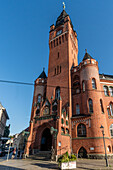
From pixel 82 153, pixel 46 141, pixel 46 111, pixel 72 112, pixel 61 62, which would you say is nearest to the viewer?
pixel 82 153

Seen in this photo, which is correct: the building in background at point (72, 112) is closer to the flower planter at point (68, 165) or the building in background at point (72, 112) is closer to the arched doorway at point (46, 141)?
the arched doorway at point (46, 141)

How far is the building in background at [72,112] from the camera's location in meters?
19.8

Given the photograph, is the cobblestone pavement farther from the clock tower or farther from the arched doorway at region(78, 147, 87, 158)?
the clock tower

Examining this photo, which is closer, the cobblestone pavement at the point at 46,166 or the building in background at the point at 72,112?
the cobblestone pavement at the point at 46,166

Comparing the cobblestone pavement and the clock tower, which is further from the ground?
the clock tower

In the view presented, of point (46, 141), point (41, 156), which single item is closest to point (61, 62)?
point (46, 141)

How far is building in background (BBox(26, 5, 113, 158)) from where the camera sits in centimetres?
1983

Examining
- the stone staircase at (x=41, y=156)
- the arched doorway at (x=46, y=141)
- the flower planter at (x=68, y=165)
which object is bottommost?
the stone staircase at (x=41, y=156)

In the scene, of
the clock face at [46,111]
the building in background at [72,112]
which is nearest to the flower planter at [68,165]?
the building in background at [72,112]

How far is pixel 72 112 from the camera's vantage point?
24875 mm

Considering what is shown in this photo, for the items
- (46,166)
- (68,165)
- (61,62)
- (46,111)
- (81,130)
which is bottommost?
(46,166)

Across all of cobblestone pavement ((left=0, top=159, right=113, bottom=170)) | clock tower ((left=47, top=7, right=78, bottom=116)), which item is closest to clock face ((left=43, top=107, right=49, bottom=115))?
clock tower ((left=47, top=7, right=78, bottom=116))

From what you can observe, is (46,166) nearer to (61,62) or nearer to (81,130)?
(81,130)

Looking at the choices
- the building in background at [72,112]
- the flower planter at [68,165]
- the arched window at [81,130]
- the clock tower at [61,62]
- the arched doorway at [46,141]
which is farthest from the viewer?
the clock tower at [61,62]
